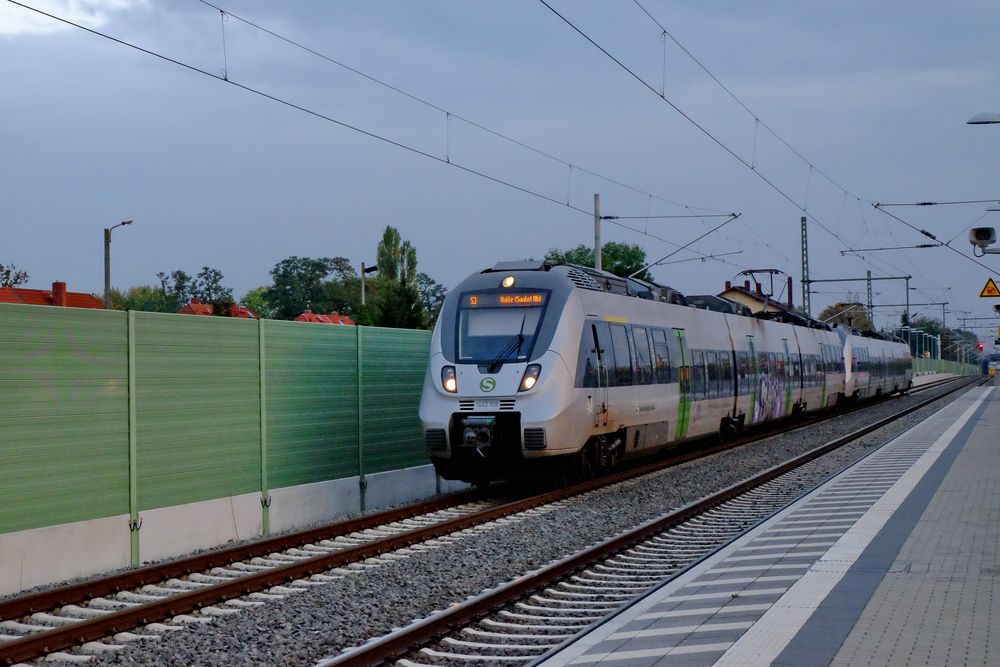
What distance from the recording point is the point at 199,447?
1283 cm

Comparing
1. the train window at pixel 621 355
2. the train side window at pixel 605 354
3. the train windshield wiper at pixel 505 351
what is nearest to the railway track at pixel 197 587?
the train windshield wiper at pixel 505 351

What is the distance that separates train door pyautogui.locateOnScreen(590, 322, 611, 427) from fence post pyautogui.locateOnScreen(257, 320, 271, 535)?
522 centimetres

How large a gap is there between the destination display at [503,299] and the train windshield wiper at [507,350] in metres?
0.37

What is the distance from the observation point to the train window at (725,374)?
25.3 metres

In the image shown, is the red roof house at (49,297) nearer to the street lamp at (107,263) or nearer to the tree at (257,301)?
the street lamp at (107,263)

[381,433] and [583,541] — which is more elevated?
[381,433]

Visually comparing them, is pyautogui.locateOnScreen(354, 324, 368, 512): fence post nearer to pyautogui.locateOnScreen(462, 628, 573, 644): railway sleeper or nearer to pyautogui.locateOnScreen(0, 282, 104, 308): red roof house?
pyautogui.locateOnScreen(462, 628, 573, 644): railway sleeper

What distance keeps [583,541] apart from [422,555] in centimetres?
227

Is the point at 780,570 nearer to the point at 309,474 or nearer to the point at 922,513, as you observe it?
the point at 922,513

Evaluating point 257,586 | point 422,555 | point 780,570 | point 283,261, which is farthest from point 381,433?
point 283,261

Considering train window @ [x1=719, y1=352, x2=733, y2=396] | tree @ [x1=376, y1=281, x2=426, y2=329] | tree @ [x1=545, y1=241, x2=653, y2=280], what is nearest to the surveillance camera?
train window @ [x1=719, y1=352, x2=733, y2=396]

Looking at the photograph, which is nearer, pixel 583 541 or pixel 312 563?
pixel 312 563

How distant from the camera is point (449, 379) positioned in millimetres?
15867

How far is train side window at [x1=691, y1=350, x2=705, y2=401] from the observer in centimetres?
2277
